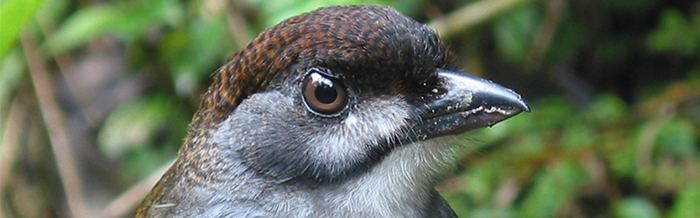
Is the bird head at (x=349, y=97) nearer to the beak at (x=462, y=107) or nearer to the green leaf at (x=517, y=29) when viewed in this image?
the beak at (x=462, y=107)

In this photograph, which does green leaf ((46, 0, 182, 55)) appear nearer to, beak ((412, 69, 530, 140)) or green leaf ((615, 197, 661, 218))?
green leaf ((615, 197, 661, 218))

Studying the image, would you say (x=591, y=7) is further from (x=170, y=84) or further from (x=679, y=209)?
(x=170, y=84)

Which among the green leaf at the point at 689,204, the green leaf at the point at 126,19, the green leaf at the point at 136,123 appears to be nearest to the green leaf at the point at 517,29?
the green leaf at the point at 689,204

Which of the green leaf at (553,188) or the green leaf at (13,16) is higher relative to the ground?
the green leaf at (553,188)

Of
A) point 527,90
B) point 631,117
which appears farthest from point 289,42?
point 527,90

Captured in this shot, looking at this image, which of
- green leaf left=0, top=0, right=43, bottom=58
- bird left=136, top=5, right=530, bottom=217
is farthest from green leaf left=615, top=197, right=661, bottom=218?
green leaf left=0, top=0, right=43, bottom=58

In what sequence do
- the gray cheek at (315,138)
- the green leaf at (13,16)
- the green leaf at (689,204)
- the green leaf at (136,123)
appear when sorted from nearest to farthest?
the green leaf at (13,16) → the gray cheek at (315,138) → the green leaf at (689,204) → the green leaf at (136,123)

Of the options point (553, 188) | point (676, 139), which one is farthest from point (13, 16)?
point (676, 139)

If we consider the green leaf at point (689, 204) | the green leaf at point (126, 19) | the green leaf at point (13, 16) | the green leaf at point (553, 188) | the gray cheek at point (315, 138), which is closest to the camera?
the green leaf at point (13, 16)
